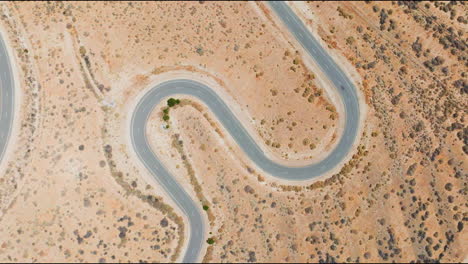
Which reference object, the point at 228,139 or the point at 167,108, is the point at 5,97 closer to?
the point at 167,108

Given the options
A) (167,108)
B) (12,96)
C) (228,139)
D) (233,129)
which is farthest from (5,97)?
(233,129)

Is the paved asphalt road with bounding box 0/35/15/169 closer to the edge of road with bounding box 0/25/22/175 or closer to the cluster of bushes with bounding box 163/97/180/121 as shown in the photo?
the edge of road with bounding box 0/25/22/175

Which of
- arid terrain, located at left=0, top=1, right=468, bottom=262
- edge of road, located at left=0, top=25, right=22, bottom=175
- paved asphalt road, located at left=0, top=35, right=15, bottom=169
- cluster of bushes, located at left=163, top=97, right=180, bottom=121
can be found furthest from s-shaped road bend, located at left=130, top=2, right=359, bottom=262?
paved asphalt road, located at left=0, top=35, right=15, bottom=169

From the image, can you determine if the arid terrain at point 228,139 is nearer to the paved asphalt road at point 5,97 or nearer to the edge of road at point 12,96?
the edge of road at point 12,96

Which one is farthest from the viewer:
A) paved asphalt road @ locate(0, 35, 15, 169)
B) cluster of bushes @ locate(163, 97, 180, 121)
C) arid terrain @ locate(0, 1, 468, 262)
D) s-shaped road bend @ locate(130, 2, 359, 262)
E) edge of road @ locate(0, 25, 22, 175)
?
cluster of bushes @ locate(163, 97, 180, 121)

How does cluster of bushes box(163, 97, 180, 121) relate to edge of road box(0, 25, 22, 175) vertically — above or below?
below

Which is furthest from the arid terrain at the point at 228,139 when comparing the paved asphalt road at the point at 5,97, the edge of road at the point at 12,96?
the paved asphalt road at the point at 5,97
